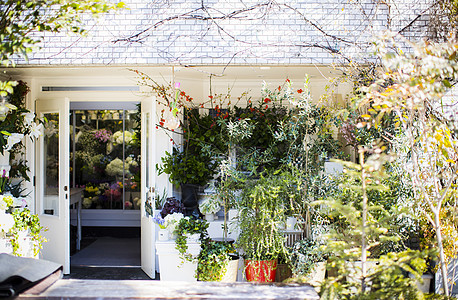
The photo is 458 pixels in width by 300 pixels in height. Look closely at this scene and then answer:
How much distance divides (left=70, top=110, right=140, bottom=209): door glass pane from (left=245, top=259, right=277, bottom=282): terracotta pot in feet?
14.7

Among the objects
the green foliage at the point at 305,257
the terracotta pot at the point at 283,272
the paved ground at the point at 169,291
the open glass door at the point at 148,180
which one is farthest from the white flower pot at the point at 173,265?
the paved ground at the point at 169,291

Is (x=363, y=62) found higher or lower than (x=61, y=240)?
higher

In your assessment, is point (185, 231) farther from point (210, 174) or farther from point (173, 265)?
point (210, 174)

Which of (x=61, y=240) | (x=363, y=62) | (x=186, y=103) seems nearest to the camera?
(x=363, y=62)

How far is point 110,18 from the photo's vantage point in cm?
542

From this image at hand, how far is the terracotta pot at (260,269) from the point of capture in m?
5.06

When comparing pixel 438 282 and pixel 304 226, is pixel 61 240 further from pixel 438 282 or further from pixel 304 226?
pixel 438 282

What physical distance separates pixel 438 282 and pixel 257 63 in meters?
2.93

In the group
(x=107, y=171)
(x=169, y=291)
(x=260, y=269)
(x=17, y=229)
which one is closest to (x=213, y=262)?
(x=260, y=269)

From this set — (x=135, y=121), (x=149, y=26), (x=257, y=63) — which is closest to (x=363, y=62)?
(x=257, y=63)

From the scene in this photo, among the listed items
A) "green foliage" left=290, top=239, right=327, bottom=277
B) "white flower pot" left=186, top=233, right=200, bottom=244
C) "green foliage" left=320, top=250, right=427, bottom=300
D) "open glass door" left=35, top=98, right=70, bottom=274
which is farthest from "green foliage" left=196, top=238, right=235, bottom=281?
"open glass door" left=35, top=98, right=70, bottom=274

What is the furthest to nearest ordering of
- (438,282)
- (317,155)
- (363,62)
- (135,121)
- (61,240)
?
(135,121) < (61,240) < (317,155) < (363,62) < (438,282)

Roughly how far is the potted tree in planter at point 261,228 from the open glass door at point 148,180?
1.55 metres

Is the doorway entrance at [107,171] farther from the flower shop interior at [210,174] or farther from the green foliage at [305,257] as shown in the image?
the green foliage at [305,257]
